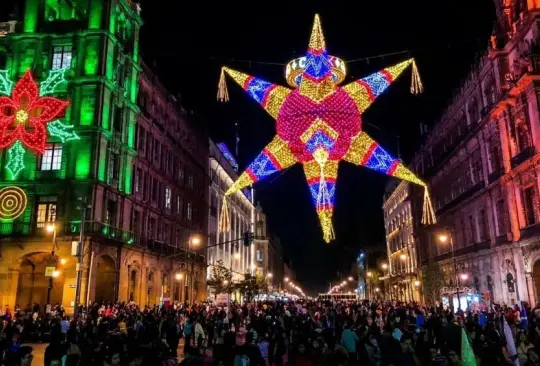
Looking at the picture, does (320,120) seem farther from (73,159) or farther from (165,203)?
(165,203)

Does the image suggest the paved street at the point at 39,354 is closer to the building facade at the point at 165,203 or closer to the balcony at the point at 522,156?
the building facade at the point at 165,203

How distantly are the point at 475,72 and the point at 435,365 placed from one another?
40096mm

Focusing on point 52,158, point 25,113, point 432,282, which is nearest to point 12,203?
point 25,113

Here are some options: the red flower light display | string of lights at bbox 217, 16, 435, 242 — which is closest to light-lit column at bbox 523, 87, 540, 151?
string of lights at bbox 217, 16, 435, 242

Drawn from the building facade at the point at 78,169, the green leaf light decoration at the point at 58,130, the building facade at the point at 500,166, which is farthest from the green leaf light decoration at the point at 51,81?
the building facade at the point at 500,166

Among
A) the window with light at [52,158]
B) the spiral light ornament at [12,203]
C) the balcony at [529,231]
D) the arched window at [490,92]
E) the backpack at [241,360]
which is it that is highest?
the arched window at [490,92]

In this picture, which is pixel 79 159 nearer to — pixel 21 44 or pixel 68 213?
pixel 68 213

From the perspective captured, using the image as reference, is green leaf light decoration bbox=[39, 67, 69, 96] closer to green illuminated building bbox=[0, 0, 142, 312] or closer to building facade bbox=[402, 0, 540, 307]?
green illuminated building bbox=[0, 0, 142, 312]

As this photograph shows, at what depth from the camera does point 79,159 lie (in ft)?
124

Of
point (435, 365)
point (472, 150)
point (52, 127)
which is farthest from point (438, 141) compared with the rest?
point (435, 365)

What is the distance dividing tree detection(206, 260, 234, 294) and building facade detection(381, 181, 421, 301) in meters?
22.3

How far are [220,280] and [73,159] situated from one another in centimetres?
2797

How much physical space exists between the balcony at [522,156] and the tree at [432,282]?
19373 millimetres

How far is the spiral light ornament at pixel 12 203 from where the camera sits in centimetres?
2932
